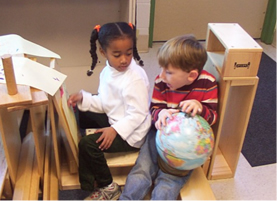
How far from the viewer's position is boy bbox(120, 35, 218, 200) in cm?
128

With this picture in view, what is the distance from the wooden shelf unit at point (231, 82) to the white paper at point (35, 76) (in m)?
0.65

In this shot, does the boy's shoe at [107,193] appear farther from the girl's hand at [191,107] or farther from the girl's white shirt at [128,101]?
the girl's hand at [191,107]

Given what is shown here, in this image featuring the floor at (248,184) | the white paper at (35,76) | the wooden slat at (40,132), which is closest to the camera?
the white paper at (35,76)

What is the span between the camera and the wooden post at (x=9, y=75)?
1.05m

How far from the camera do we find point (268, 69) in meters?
2.60

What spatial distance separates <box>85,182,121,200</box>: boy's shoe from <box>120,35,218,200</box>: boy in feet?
0.36

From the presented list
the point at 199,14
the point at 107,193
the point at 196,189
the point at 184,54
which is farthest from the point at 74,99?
the point at 199,14

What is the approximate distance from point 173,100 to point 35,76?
56 centimetres

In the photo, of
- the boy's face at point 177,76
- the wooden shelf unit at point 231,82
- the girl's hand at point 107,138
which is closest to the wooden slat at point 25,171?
the girl's hand at point 107,138

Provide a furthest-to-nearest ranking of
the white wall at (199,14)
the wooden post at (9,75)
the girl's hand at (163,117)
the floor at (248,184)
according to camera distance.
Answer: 1. the white wall at (199,14)
2. the floor at (248,184)
3. the girl's hand at (163,117)
4. the wooden post at (9,75)

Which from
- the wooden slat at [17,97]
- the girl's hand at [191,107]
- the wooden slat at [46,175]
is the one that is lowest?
the wooden slat at [46,175]

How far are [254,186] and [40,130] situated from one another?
41.4 inches

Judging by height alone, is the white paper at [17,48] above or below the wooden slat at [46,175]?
above

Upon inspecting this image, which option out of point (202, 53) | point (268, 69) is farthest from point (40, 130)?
point (268, 69)
